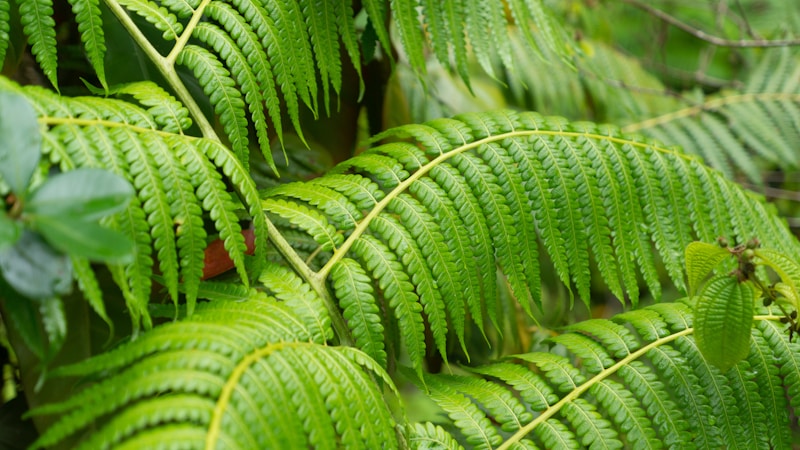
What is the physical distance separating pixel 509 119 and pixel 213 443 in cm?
77

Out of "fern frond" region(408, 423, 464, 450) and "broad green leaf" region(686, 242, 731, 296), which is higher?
"broad green leaf" region(686, 242, 731, 296)

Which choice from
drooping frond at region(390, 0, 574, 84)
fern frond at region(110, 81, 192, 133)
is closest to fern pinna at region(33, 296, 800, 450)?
fern frond at region(110, 81, 192, 133)

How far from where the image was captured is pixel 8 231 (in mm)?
564

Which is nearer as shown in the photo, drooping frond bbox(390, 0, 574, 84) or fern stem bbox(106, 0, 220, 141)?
fern stem bbox(106, 0, 220, 141)

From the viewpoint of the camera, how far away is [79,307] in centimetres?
98

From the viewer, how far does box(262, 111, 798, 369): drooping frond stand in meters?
0.96

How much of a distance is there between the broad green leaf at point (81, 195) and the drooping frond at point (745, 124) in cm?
194

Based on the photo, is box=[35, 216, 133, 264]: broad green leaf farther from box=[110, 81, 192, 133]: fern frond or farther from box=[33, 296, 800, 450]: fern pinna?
box=[110, 81, 192, 133]: fern frond

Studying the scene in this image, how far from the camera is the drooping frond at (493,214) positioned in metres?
0.96

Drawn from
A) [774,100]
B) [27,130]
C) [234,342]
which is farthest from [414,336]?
[774,100]

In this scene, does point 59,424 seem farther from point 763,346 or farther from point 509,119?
point 763,346

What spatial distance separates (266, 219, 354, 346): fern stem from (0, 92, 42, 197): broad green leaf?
392 mm

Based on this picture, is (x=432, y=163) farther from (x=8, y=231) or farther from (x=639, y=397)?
(x=8, y=231)

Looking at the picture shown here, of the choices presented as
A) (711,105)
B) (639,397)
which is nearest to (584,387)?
(639,397)
